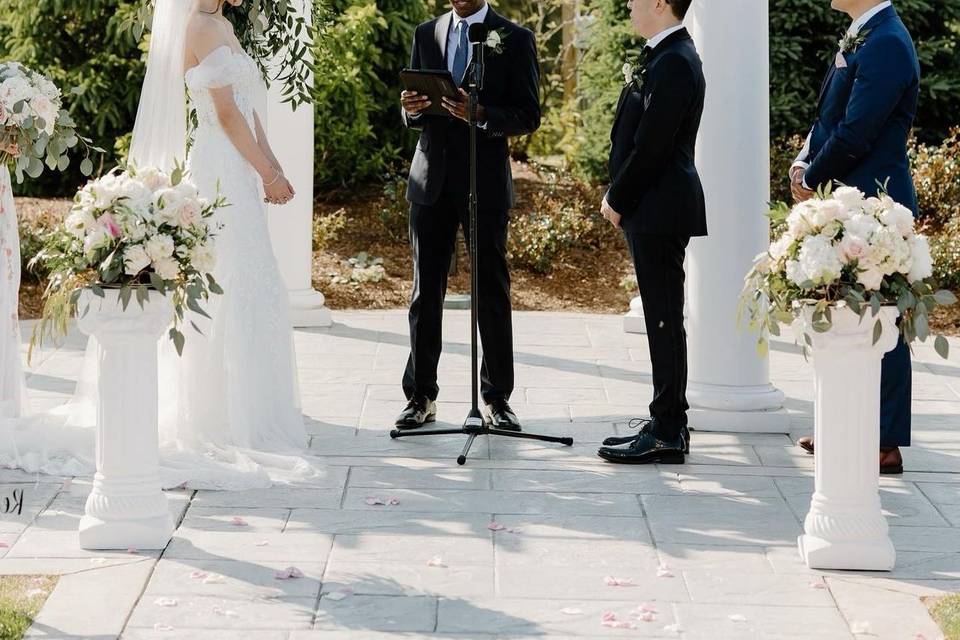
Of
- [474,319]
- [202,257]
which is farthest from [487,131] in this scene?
[202,257]

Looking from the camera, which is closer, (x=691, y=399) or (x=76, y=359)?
(x=691, y=399)

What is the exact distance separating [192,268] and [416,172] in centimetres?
190

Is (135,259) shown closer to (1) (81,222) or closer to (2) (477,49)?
(1) (81,222)

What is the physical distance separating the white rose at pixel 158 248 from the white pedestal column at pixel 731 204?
2903 mm

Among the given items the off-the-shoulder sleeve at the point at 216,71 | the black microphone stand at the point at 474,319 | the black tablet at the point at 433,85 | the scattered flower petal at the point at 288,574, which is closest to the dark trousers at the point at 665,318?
the black microphone stand at the point at 474,319

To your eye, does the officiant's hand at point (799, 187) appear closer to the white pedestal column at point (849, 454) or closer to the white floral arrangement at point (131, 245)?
the white pedestal column at point (849, 454)

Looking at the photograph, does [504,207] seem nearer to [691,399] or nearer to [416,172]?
[416,172]

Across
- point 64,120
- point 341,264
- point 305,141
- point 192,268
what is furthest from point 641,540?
point 341,264

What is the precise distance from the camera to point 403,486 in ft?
18.7

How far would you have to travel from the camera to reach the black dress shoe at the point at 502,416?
21.6 feet

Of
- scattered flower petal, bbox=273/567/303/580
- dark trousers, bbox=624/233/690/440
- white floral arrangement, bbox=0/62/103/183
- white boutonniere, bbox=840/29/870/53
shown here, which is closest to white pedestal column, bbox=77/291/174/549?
scattered flower petal, bbox=273/567/303/580

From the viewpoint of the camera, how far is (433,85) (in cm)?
613

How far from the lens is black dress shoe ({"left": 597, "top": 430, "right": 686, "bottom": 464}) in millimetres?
6098

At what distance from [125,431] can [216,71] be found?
1771mm
